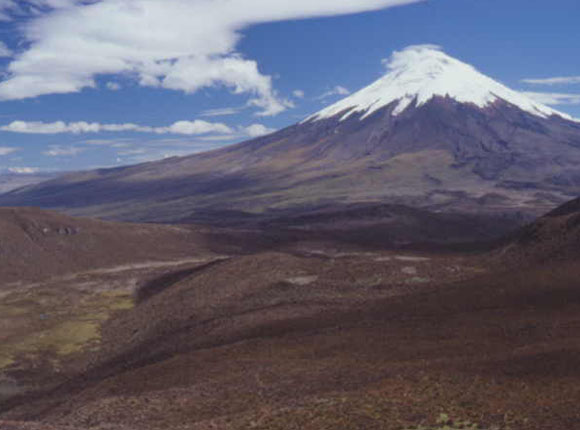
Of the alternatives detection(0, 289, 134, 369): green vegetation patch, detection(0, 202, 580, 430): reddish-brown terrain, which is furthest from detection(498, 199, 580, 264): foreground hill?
detection(0, 289, 134, 369): green vegetation patch

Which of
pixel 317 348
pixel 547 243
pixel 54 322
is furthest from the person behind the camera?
pixel 54 322

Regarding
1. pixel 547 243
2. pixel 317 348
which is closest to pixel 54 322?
pixel 317 348

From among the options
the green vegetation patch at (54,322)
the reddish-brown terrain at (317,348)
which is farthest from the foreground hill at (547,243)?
the green vegetation patch at (54,322)

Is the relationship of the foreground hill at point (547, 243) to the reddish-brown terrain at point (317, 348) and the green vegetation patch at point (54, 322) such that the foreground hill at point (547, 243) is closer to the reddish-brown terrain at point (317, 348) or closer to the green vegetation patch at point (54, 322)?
the reddish-brown terrain at point (317, 348)

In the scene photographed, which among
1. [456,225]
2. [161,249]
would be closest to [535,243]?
[161,249]

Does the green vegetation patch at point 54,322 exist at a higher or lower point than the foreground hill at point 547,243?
lower

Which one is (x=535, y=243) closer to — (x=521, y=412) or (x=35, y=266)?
(x=521, y=412)

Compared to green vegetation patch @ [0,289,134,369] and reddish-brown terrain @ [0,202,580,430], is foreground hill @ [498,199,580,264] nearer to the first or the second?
reddish-brown terrain @ [0,202,580,430]

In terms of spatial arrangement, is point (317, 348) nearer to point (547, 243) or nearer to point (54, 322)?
point (547, 243)

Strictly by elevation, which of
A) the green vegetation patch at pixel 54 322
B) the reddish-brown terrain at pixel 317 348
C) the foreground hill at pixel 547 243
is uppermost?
the foreground hill at pixel 547 243
